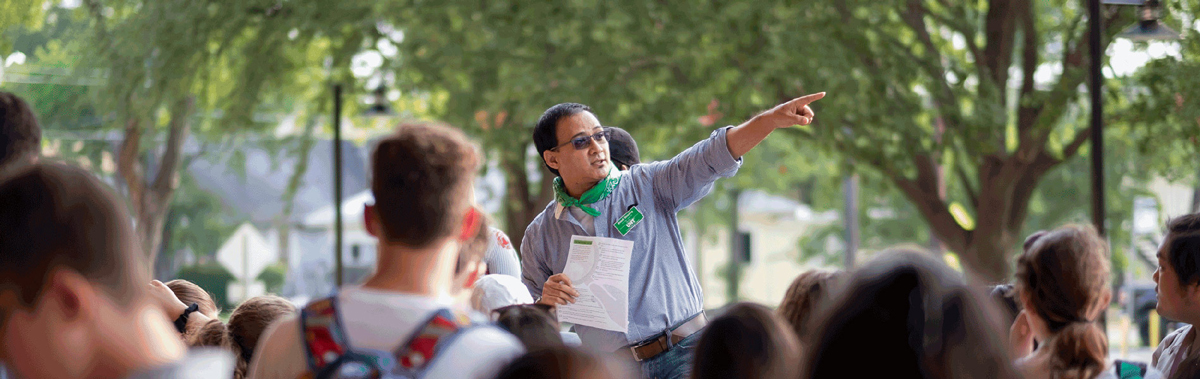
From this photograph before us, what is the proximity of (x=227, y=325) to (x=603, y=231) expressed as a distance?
1.25 metres

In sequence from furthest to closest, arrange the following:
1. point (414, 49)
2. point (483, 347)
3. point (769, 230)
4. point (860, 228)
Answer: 1. point (769, 230)
2. point (860, 228)
3. point (414, 49)
4. point (483, 347)

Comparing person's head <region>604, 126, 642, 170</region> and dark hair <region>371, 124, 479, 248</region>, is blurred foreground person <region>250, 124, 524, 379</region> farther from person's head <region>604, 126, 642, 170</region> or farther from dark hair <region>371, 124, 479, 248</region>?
person's head <region>604, 126, 642, 170</region>

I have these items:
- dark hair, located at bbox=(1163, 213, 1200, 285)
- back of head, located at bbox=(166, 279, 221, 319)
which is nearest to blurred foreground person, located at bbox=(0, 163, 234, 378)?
back of head, located at bbox=(166, 279, 221, 319)

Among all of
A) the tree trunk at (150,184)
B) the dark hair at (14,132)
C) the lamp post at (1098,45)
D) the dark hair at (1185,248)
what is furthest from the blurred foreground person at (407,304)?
the tree trunk at (150,184)

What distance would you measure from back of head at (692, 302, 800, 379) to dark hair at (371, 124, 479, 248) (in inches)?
21.2

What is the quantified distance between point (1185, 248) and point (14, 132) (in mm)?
3280

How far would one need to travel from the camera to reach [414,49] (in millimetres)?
10820

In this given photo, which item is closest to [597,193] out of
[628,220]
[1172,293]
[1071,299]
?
[628,220]

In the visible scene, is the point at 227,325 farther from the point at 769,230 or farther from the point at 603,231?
the point at 769,230

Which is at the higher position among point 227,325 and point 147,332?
point 147,332

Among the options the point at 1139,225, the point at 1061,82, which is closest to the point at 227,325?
the point at 1061,82

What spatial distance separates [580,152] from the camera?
12.4 ft

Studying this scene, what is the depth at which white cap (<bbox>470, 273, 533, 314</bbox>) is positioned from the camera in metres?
3.26

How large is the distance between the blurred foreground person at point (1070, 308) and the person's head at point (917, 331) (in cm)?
77
